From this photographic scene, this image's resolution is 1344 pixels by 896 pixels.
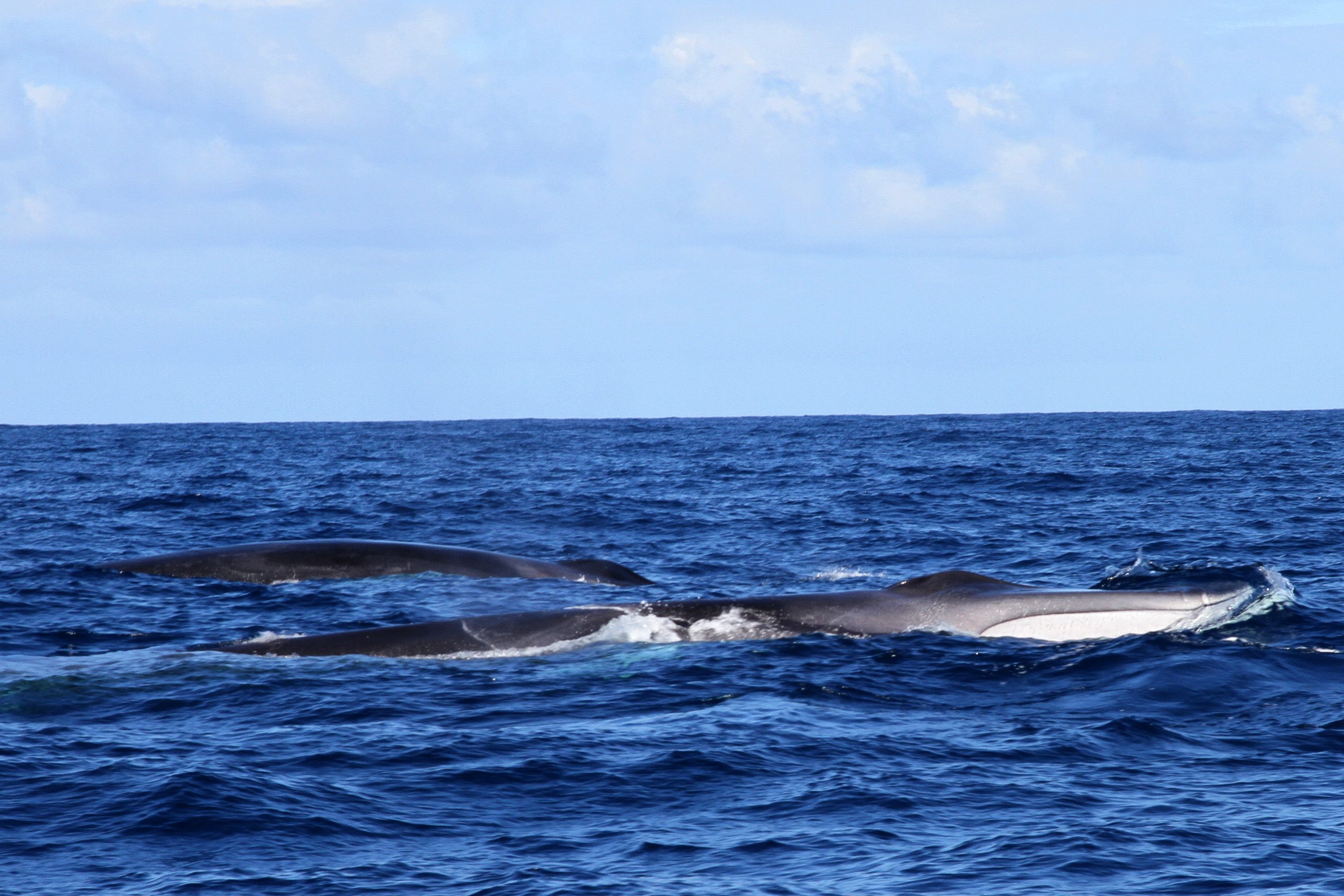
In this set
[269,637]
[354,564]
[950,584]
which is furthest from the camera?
[354,564]

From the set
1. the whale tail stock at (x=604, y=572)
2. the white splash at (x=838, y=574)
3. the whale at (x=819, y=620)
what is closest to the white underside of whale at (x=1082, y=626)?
the whale at (x=819, y=620)

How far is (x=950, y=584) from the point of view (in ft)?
61.8

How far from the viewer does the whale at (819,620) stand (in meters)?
17.6

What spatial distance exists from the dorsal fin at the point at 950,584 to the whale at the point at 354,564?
22.1ft

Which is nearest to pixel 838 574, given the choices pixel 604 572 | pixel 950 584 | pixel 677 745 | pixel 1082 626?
pixel 604 572

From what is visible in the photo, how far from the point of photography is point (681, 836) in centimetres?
1090

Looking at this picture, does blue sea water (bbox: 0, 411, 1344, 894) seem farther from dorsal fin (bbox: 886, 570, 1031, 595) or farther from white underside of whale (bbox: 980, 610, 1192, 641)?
dorsal fin (bbox: 886, 570, 1031, 595)

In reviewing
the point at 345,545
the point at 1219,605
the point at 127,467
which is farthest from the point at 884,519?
the point at 127,467

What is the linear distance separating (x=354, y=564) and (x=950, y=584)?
1076cm

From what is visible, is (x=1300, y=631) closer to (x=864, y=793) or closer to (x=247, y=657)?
(x=864, y=793)

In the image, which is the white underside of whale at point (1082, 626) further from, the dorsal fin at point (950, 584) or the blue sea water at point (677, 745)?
the dorsal fin at point (950, 584)

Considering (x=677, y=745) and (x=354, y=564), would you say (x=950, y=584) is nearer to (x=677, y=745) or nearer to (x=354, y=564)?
(x=677, y=745)

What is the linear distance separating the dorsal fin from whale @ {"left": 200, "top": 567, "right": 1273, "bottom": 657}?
0.02 meters

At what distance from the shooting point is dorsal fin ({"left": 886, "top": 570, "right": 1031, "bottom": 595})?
18750 mm
